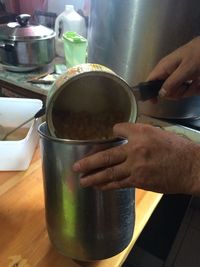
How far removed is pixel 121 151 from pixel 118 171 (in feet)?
0.09

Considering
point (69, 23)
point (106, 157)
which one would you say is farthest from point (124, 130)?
point (69, 23)

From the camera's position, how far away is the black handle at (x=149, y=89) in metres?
0.53

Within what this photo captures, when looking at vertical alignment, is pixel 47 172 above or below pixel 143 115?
above

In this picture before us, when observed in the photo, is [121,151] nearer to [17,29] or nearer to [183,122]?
[183,122]

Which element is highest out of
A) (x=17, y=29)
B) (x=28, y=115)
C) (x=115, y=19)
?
(x=115, y=19)

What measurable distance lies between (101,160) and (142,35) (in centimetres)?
42

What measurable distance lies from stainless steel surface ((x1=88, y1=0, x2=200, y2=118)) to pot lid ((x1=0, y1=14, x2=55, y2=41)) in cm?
27

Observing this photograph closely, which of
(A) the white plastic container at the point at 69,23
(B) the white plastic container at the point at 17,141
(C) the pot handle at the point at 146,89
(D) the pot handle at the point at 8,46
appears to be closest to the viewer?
(C) the pot handle at the point at 146,89

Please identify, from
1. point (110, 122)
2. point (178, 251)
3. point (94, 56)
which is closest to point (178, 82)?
point (110, 122)

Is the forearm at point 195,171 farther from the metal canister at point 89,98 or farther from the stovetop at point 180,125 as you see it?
the stovetop at point 180,125

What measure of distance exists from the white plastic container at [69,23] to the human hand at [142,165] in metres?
0.90

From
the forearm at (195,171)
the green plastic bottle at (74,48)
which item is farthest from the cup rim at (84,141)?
the green plastic bottle at (74,48)

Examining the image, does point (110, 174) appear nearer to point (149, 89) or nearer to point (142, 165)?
point (142, 165)

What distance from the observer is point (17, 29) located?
101cm
